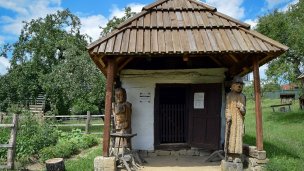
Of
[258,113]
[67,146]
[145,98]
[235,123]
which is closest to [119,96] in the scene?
[145,98]

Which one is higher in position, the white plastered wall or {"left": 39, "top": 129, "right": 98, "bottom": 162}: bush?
the white plastered wall

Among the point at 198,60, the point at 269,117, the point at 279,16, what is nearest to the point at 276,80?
the point at 269,117

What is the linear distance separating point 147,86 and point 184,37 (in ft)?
9.33

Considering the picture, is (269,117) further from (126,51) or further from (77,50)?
(126,51)

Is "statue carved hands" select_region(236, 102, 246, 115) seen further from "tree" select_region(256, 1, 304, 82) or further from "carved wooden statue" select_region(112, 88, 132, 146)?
"tree" select_region(256, 1, 304, 82)

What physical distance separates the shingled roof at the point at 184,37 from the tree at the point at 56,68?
440 inches

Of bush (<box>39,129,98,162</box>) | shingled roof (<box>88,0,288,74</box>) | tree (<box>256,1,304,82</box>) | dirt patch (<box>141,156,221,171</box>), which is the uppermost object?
tree (<box>256,1,304,82</box>)

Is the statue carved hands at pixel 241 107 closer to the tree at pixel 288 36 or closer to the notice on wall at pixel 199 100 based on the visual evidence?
the notice on wall at pixel 199 100

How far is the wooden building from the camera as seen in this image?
26.9ft

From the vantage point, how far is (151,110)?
35.9ft

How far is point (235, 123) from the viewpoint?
835 centimetres

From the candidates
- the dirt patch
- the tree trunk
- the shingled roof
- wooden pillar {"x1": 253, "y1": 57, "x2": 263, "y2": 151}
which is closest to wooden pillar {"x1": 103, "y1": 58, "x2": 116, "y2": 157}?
the shingled roof

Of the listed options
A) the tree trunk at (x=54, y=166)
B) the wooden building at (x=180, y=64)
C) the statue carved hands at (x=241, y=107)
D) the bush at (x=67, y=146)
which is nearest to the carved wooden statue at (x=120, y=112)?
the wooden building at (x=180, y=64)

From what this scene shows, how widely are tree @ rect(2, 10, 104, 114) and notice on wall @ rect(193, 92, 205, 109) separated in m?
11.0
